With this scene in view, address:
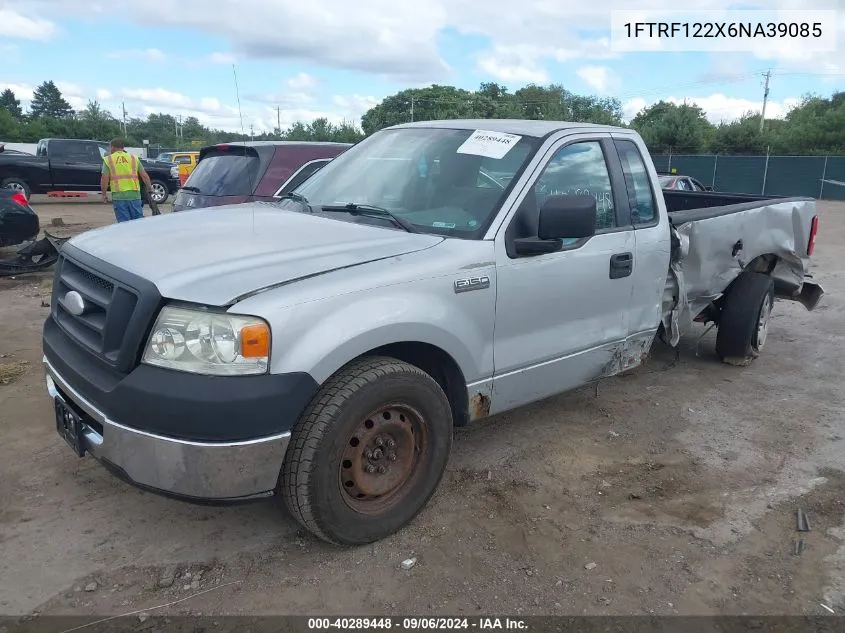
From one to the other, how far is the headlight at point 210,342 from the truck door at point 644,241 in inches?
100

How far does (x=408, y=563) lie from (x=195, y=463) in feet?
3.46

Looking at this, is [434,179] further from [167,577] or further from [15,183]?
[15,183]

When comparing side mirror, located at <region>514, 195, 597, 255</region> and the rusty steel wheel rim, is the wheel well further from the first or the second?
side mirror, located at <region>514, 195, 597, 255</region>

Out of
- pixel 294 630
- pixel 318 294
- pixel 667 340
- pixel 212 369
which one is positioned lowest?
pixel 294 630

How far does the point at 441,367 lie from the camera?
327cm

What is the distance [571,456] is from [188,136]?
64610 millimetres

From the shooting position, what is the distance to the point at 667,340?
4.93m

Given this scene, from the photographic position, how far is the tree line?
1476 inches

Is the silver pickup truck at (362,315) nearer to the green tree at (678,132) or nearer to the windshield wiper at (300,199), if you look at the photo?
the windshield wiper at (300,199)

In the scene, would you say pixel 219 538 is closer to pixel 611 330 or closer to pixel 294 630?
pixel 294 630

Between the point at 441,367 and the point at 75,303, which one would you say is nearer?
the point at 75,303

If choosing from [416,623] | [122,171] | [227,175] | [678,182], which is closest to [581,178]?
[416,623]

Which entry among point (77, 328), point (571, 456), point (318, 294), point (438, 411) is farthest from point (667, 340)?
point (77, 328)

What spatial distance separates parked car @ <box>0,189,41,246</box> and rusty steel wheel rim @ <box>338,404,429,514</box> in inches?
301
